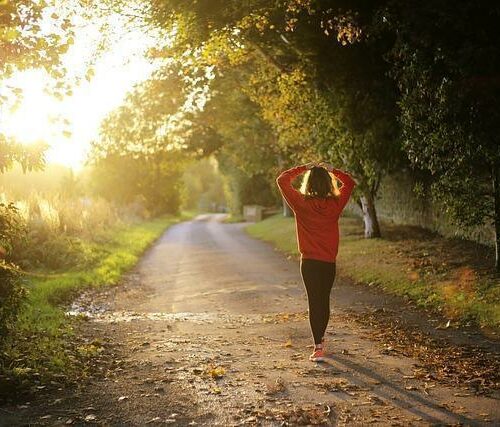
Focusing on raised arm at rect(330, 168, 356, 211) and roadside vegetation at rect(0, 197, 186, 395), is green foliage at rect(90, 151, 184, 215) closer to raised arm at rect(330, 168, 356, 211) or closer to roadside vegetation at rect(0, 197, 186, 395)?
roadside vegetation at rect(0, 197, 186, 395)

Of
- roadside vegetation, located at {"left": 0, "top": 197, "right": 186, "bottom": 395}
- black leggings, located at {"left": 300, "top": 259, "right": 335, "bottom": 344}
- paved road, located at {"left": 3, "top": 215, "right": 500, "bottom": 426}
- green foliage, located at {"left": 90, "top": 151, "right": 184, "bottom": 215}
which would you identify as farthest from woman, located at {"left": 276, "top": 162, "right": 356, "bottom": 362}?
green foliage, located at {"left": 90, "top": 151, "right": 184, "bottom": 215}

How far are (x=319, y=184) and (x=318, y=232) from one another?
0.56 m

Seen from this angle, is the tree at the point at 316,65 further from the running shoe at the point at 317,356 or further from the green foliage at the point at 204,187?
the green foliage at the point at 204,187

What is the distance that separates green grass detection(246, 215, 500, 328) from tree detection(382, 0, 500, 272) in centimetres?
115

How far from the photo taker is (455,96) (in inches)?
415

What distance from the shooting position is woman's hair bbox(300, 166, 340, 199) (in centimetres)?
726

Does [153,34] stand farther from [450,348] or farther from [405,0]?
[450,348]

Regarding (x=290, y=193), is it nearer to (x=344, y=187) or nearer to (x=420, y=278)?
(x=344, y=187)

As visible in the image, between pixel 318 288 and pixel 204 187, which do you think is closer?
pixel 318 288

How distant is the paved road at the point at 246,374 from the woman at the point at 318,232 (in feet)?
2.17

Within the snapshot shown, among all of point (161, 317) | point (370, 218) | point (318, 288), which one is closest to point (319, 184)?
point (318, 288)

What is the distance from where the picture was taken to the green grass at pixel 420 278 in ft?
32.9

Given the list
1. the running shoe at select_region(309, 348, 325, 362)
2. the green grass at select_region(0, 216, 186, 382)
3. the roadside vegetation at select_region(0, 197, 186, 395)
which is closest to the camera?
the roadside vegetation at select_region(0, 197, 186, 395)

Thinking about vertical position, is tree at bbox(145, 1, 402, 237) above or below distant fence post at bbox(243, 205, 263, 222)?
above
